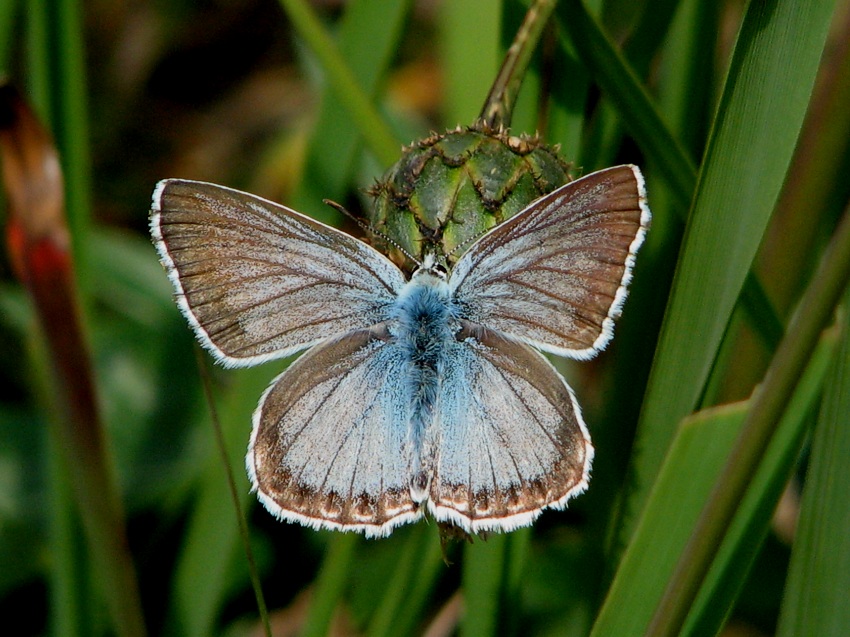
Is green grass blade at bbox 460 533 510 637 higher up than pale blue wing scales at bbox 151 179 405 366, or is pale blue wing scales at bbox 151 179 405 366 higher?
pale blue wing scales at bbox 151 179 405 366

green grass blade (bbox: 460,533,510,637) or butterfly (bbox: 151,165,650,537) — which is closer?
butterfly (bbox: 151,165,650,537)

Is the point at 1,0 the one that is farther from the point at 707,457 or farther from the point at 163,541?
the point at 707,457

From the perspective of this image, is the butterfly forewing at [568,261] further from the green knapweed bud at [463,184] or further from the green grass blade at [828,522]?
the green grass blade at [828,522]

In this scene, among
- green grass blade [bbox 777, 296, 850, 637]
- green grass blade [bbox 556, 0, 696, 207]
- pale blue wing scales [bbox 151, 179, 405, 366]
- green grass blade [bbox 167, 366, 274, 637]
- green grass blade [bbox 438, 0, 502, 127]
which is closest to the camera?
green grass blade [bbox 777, 296, 850, 637]

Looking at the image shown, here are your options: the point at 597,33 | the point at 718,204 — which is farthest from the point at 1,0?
the point at 718,204

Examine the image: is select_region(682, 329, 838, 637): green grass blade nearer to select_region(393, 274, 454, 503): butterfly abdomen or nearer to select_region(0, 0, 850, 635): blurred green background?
select_region(0, 0, 850, 635): blurred green background

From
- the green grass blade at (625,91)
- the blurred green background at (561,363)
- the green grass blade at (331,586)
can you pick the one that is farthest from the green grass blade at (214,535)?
the green grass blade at (625,91)

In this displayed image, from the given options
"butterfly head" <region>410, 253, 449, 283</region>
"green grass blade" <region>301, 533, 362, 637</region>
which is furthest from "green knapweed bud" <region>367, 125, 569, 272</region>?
"green grass blade" <region>301, 533, 362, 637</region>

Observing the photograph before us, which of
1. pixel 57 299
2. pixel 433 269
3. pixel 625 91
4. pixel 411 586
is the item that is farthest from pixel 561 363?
pixel 57 299
